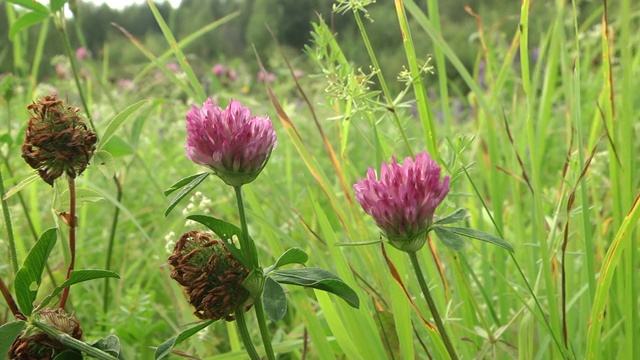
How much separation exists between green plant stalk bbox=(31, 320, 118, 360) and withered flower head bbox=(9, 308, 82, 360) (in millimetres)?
12

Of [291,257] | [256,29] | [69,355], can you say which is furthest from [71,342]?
[256,29]

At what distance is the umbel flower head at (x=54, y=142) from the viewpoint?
0.55 m

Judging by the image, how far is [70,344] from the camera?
47cm

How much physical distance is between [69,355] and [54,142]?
160 millimetres

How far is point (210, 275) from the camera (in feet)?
1.64

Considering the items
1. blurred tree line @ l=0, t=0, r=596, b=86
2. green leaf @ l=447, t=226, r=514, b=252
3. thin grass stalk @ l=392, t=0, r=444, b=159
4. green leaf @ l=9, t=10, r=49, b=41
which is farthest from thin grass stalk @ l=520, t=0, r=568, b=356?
blurred tree line @ l=0, t=0, r=596, b=86

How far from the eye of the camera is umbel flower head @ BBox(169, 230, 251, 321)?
19.3 inches

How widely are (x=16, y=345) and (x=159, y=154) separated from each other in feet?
6.19

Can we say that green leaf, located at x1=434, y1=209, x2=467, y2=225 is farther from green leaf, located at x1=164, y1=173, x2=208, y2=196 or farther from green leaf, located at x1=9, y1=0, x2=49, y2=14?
green leaf, located at x1=9, y1=0, x2=49, y2=14

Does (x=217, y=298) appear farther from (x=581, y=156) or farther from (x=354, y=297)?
(x=581, y=156)

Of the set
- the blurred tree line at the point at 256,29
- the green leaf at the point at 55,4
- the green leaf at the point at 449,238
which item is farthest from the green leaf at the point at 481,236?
the blurred tree line at the point at 256,29

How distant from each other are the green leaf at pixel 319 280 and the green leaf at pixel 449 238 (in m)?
0.07

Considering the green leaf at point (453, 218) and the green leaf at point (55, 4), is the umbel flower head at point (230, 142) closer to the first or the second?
the green leaf at point (453, 218)

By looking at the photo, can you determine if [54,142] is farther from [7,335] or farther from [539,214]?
[539,214]
